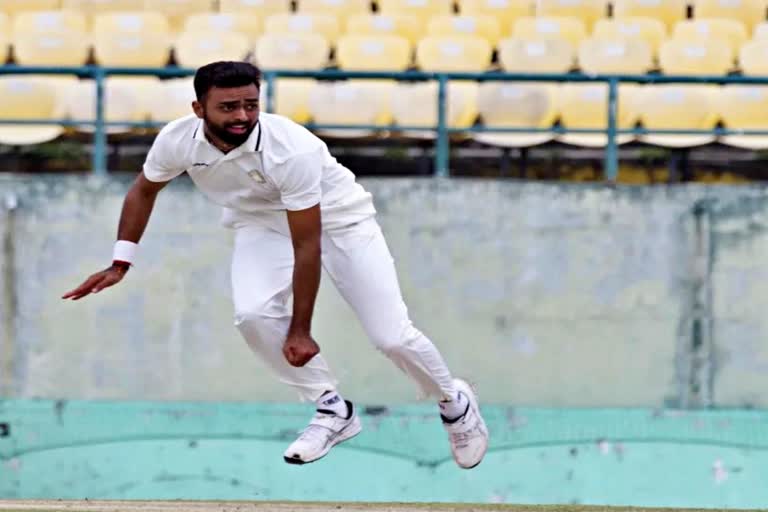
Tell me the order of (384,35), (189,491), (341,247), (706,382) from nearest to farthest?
(341,247) → (189,491) → (706,382) → (384,35)

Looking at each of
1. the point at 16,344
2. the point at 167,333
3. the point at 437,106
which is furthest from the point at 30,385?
the point at 437,106

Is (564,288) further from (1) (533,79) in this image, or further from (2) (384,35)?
(2) (384,35)

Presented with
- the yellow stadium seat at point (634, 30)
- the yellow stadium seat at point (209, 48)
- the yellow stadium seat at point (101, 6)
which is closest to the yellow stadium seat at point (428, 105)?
the yellow stadium seat at point (634, 30)

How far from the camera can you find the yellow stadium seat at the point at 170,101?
10.5 metres

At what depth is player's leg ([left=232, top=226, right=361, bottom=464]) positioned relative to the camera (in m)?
5.96

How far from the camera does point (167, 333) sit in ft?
30.9

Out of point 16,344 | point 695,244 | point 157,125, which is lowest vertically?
point 16,344

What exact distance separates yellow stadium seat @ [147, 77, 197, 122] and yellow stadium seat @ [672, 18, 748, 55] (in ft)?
11.7

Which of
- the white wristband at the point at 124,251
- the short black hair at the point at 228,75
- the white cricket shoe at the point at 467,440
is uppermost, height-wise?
the short black hair at the point at 228,75

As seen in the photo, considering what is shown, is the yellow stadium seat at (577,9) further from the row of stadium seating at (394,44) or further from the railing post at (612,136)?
the railing post at (612,136)

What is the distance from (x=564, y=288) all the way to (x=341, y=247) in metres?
3.47

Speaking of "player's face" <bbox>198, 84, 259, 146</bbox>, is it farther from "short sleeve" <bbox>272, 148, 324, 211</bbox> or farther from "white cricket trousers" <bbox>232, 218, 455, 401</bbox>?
"white cricket trousers" <bbox>232, 218, 455, 401</bbox>

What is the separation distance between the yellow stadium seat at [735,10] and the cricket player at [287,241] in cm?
629

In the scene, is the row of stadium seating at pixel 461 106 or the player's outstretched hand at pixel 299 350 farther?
the row of stadium seating at pixel 461 106
